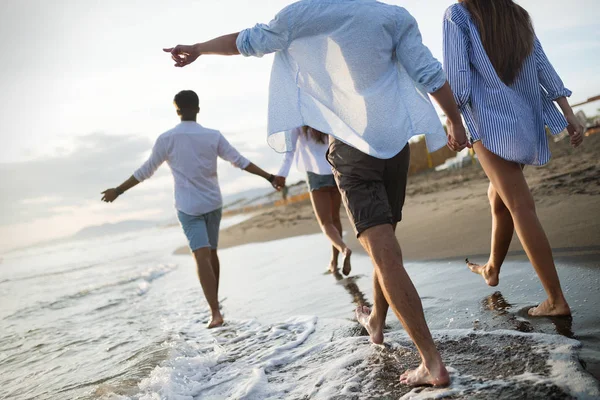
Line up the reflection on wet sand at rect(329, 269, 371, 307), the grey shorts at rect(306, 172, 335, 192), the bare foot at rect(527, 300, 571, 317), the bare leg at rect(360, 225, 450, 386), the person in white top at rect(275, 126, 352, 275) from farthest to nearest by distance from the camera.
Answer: the grey shorts at rect(306, 172, 335, 192)
the person in white top at rect(275, 126, 352, 275)
the reflection on wet sand at rect(329, 269, 371, 307)
the bare foot at rect(527, 300, 571, 317)
the bare leg at rect(360, 225, 450, 386)

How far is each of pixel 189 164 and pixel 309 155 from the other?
127 centimetres

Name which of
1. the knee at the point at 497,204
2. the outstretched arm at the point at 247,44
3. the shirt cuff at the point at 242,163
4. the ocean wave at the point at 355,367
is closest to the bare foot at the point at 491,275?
the knee at the point at 497,204

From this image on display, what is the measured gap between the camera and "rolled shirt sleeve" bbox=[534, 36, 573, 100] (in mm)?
2686

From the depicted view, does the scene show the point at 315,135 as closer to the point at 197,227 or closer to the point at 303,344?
the point at 197,227

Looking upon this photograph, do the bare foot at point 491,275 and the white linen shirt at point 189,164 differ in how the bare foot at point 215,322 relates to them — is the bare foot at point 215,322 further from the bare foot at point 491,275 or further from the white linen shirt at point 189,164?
the bare foot at point 491,275

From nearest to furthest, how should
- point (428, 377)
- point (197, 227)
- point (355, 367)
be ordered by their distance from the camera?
point (428, 377) < point (355, 367) < point (197, 227)

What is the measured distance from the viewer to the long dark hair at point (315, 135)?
4801 mm

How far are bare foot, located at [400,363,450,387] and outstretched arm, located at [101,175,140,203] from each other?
3391 millimetres

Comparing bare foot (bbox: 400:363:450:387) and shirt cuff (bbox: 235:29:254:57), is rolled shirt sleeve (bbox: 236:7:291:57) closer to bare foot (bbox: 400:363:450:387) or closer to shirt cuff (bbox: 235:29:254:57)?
shirt cuff (bbox: 235:29:254:57)

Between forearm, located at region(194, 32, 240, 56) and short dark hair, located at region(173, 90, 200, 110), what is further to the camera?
short dark hair, located at region(173, 90, 200, 110)

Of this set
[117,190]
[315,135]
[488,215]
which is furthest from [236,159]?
[488,215]

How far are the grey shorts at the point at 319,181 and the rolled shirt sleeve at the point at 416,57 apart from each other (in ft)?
9.64

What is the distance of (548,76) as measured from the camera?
270 centimetres

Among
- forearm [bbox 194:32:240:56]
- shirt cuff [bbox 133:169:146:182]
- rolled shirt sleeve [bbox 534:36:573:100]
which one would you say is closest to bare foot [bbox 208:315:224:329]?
shirt cuff [bbox 133:169:146:182]
